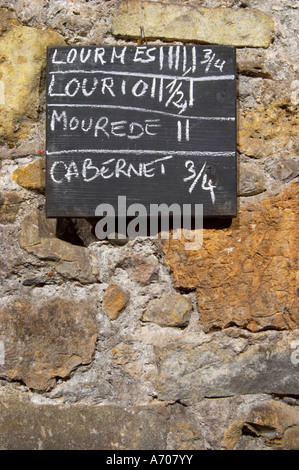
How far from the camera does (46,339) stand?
1.62m

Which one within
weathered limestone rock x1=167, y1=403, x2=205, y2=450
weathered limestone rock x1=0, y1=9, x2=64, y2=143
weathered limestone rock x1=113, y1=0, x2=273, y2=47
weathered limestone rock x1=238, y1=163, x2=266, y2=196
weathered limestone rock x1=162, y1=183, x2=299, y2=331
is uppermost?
weathered limestone rock x1=113, y1=0, x2=273, y2=47

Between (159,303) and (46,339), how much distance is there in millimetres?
352

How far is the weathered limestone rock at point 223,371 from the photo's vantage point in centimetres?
160

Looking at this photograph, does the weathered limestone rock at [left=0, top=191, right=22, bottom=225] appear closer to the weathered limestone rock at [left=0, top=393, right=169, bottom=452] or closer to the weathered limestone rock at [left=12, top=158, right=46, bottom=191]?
the weathered limestone rock at [left=12, top=158, right=46, bottom=191]

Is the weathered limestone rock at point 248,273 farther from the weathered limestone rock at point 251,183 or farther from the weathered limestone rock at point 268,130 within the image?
the weathered limestone rock at point 268,130

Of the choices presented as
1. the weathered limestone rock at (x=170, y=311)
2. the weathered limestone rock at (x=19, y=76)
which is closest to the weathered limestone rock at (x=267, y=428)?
the weathered limestone rock at (x=170, y=311)

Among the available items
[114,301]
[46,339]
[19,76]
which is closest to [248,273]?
[114,301]

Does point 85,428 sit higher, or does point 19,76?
point 19,76

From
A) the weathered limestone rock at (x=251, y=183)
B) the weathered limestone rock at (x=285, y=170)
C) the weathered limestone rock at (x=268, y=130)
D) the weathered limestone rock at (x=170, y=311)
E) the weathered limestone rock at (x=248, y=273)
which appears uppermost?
the weathered limestone rock at (x=268, y=130)

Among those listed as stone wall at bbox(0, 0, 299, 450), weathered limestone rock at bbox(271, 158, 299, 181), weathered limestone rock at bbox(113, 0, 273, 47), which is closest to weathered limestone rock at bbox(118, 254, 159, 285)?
stone wall at bbox(0, 0, 299, 450)

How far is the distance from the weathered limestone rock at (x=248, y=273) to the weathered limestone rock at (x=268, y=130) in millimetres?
197

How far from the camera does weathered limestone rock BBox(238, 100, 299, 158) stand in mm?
1644

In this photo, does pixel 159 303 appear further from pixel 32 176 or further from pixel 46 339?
pixel 32 176

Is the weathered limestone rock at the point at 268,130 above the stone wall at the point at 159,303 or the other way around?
above
